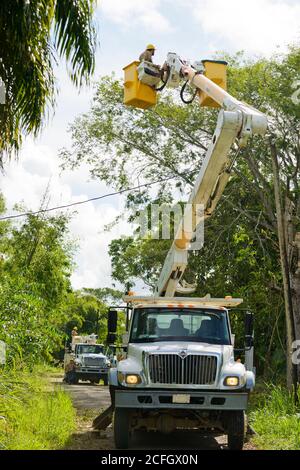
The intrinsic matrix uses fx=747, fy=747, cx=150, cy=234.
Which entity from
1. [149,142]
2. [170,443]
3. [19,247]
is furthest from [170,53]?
[19,247]

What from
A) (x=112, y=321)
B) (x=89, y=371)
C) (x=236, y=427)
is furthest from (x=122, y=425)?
(x=89, y=371)

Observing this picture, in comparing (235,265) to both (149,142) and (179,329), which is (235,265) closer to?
(149,142)

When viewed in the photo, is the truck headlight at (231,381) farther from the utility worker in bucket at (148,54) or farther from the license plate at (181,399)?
the utility worker in bucket at (148,54)

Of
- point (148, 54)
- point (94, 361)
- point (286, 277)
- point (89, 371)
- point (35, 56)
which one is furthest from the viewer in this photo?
point (94, 361)

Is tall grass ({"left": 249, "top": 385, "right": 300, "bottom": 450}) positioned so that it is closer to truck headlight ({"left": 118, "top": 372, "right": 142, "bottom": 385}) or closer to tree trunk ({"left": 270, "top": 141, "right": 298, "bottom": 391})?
truck headlight ({"left": 118, "top": 372, "right": 142, "bottom": 385})

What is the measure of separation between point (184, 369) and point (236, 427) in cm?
117

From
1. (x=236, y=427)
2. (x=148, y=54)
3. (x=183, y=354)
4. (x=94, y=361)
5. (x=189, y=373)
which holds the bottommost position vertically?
(x=94, y=361)

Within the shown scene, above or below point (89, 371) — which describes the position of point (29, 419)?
above

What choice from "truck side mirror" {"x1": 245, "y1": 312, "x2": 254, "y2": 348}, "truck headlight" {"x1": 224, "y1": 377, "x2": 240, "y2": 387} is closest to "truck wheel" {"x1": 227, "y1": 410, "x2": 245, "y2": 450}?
"truck headlight" {"x1": 224, "y1": 377, "x2": 240, "y2": 387}

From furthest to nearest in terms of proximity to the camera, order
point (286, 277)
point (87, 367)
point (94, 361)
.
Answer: point (94, 361) < point (87, 367) < point (286, 277)

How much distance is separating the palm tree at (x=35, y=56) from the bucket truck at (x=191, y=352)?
2.53 metres

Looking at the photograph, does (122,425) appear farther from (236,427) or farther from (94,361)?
(94,361)

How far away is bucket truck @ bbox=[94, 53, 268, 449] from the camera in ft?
36.2

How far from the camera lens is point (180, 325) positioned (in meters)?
12.4
